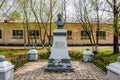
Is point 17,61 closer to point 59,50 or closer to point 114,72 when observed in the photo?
point 59,50

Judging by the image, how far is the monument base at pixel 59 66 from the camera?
54.7 ft

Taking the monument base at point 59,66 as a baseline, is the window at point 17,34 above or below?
above

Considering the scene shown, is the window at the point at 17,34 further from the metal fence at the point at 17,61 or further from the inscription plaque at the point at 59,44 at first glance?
the inscription plaque at the point at 59,44

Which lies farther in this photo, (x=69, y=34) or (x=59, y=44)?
(x=69, y=34)

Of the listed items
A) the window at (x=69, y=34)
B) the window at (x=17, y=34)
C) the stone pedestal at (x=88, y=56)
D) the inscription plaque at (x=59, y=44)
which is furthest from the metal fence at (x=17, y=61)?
the window at (x=69, y=34)

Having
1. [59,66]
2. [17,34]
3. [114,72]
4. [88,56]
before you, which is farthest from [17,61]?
[17,34]

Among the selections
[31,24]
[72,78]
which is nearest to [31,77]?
[72,78]

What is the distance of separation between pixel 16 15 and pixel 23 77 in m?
17.2

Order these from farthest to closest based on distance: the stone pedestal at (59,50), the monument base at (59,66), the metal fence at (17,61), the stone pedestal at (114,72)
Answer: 1. the metal fence at (17,61)
2. the stone pedestal at (59,50)
3. the monument base at (59,66)
4. the stone pedestal at (114,72)

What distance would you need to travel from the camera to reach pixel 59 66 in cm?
1691

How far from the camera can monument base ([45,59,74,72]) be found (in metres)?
16.7

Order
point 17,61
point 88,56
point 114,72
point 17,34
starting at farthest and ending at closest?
point 17,34
point 88,56
point 17,61
point 114,72

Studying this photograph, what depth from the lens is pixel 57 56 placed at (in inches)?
680

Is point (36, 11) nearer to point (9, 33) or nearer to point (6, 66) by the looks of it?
point (9, 33)
